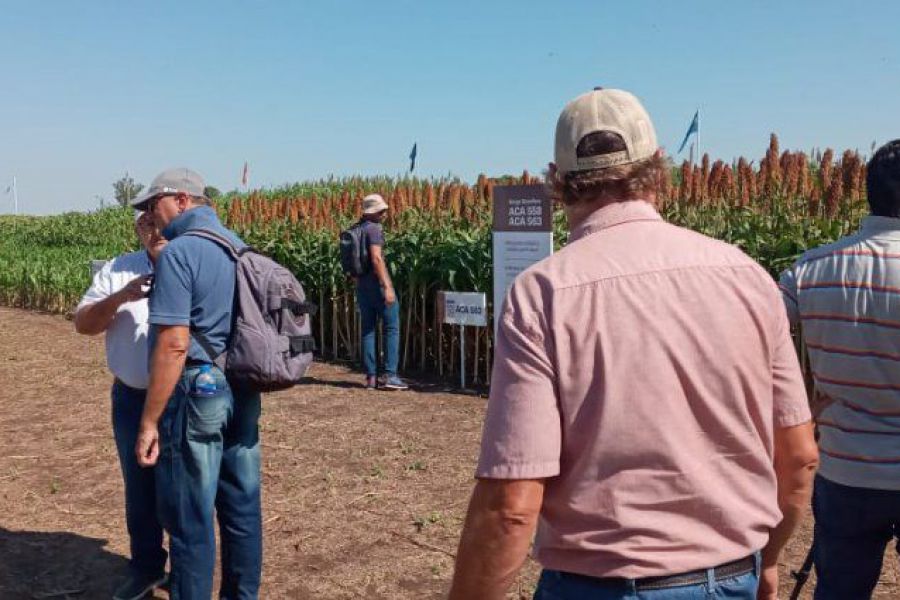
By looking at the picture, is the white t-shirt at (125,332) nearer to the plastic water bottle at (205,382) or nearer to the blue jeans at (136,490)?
the blue jeans at (136,490)

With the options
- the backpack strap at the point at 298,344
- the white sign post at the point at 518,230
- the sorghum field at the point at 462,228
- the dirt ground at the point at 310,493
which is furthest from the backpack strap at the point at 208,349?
the white sign post at the point at 518,230

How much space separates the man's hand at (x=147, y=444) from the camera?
3.29m

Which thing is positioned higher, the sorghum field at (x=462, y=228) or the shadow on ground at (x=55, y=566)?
the sorghum field at (x=462, y=228)

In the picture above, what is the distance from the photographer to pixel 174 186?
356 cm

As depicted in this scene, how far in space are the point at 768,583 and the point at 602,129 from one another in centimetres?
123

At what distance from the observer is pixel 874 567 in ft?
8.45

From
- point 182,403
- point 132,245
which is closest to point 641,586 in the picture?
point 182,403

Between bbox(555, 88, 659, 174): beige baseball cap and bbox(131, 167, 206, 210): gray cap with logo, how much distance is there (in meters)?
2.28

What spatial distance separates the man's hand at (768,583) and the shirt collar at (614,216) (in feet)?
3.22

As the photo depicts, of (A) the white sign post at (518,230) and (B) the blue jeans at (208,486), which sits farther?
(A) the white sign post at (518,230)

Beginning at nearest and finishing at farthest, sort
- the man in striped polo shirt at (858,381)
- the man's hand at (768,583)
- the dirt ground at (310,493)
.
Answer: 1. the man's hand at (768,583)
2. the man in striped polo shirt at (858,381)
3. the dirt ground at (310,493)

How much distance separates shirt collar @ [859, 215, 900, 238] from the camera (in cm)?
250

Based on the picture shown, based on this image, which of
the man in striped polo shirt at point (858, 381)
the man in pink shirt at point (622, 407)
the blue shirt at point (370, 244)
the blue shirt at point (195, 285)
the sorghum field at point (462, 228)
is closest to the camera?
the man in pink shirt at point (622, 407)

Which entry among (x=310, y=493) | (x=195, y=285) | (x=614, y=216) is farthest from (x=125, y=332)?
(x=614, y=216)
